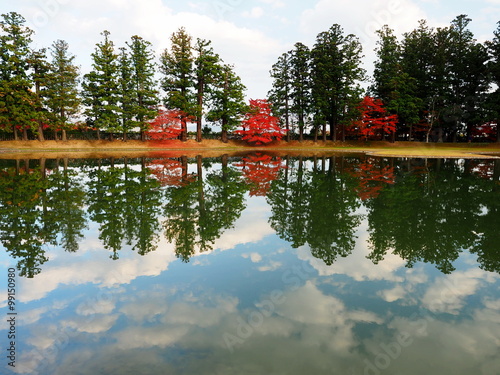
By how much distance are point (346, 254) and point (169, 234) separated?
4.33 meters

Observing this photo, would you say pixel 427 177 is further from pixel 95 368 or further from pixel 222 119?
pixel 222 119

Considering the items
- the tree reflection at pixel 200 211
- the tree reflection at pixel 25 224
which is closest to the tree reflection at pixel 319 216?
the tree reflection at pixel 200 211

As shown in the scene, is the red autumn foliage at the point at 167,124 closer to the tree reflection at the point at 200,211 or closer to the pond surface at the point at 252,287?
the tree reflection at the point at 200,211

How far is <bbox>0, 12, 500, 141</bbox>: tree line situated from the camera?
43656mm

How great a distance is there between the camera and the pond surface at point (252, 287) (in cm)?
372

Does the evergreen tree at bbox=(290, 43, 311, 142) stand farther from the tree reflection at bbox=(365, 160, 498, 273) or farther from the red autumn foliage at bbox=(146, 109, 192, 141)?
the tree reflection at bbox=(365, 160, 498, 273)

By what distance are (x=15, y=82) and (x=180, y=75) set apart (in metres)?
21.1

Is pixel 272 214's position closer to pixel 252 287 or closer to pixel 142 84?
pixel 252 287

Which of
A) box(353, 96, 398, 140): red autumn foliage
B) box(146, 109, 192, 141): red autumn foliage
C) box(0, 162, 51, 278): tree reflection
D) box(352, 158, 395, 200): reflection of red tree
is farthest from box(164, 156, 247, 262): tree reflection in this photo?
box(353, 96, 398, 140): red autumn foliage

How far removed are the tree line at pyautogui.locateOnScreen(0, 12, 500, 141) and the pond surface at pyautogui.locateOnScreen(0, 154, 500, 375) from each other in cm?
3836

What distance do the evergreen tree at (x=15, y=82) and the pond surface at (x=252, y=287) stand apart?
37.5 meters

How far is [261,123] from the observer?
49.8 metres

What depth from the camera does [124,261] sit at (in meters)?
6.58

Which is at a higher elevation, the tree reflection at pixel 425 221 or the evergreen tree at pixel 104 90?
the evergreen tree at pixel 104 90
